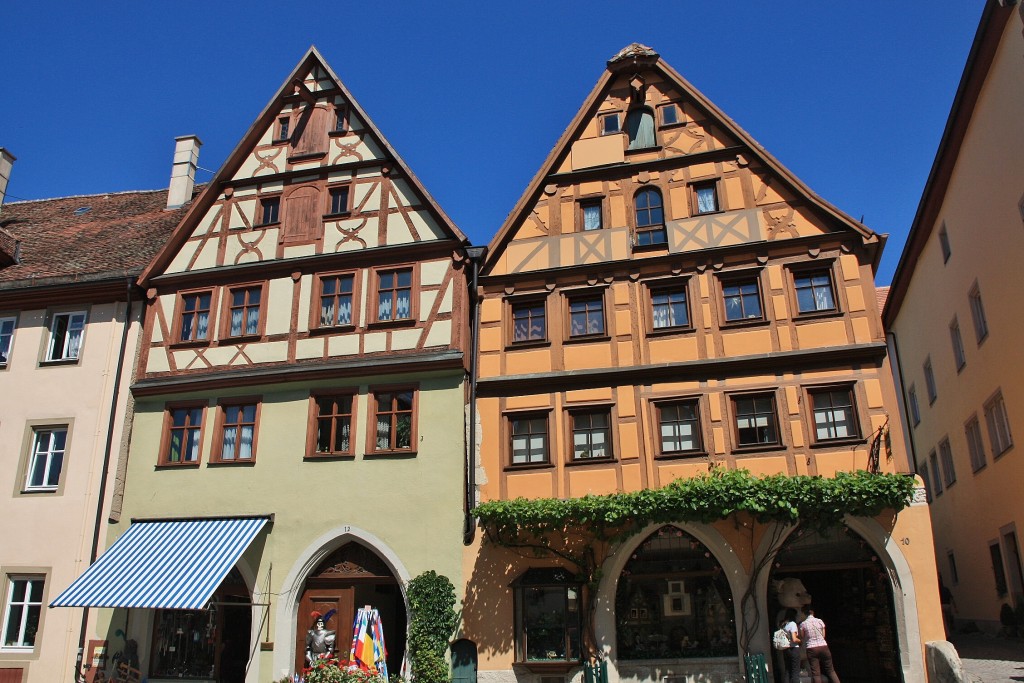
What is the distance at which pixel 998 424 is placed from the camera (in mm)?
20109

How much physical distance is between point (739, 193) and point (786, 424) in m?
5.15

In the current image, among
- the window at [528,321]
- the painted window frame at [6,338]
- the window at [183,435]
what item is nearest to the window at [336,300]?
the window at [183,435]

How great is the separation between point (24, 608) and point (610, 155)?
16010 mm

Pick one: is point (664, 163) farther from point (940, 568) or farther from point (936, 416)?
point (940, 568)

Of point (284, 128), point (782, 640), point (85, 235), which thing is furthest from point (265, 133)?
point (782, 640)

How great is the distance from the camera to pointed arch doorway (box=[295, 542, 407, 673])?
17484 millimetres

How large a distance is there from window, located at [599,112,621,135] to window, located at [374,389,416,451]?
7.40 m

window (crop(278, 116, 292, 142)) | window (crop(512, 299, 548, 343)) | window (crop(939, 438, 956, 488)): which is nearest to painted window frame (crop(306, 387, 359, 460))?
window (crop(512, 299, 548, 343))

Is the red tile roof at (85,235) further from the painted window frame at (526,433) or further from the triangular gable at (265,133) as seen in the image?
the painted window frame at (526,433)

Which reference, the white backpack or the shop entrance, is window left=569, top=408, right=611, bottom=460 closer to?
the shop entrance

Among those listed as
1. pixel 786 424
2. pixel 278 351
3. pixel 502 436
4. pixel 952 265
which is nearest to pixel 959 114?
pixel 952 265

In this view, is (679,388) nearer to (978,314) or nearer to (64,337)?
(978,314)

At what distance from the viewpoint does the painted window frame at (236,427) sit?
18.8m

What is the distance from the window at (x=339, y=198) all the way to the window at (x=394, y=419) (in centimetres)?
477
